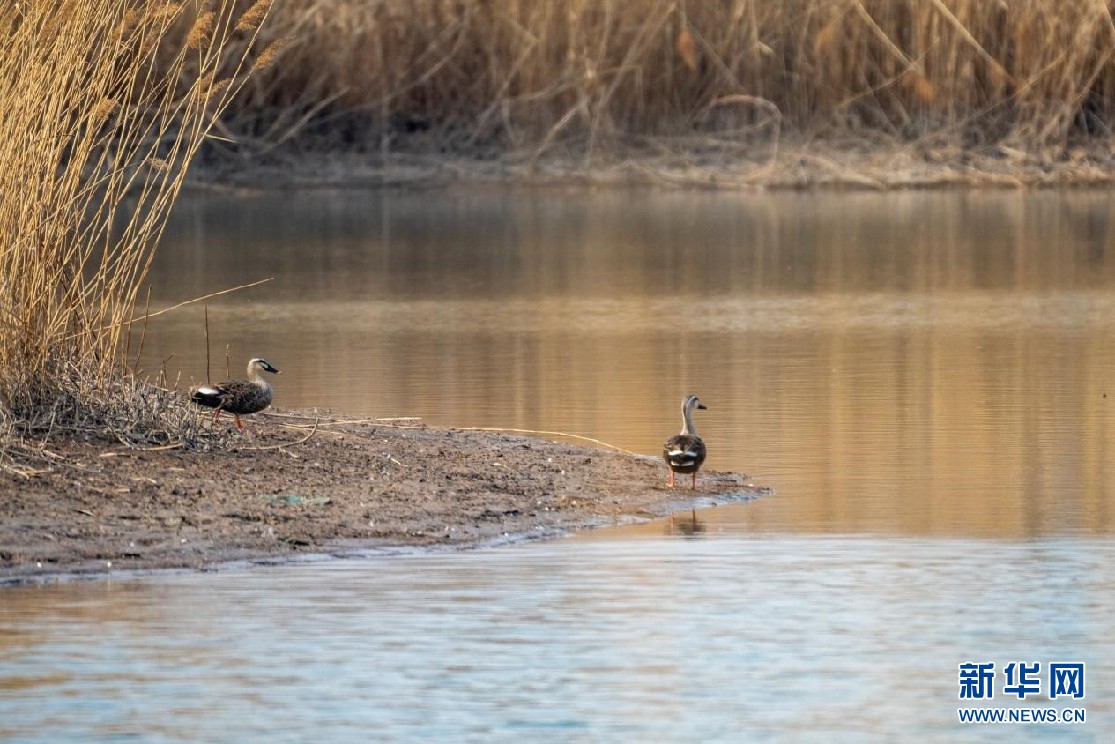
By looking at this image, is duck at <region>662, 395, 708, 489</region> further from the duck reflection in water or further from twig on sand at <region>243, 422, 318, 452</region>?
twig on sand at <region>243, 422, 318, 452</region>

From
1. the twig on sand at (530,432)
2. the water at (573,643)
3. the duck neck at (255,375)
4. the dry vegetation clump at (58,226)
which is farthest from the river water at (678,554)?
the dry vegetation clump at (58,226)

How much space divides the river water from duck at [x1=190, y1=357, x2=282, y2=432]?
6.36 ft

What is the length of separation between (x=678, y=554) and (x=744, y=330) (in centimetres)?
904

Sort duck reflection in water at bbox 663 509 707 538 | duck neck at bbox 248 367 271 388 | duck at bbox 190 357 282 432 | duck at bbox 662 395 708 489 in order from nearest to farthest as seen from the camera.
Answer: duck reflection in water at bbox 663 509 707 538 → duck at bbox 662 395 708 489 → duck at bbox 190 357 282 432 → duck neck at bbox 248 367 271 388

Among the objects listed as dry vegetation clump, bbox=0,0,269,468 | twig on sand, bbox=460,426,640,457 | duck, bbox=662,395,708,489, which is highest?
dry vegetation clump, bbox=0,0,269,468

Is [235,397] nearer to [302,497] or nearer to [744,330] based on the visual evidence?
[302,497]

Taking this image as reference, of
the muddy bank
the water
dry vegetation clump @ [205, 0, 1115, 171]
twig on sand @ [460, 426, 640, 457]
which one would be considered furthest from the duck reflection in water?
dry vegetation clump @ [205, 0, 1115, 171]

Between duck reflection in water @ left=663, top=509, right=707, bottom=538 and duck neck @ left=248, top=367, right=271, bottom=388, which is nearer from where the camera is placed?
duck reflection in water @ left=663, top=509, right=707, bottom=538

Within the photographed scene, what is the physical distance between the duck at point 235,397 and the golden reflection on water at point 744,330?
188cm

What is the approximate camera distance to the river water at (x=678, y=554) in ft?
23.3

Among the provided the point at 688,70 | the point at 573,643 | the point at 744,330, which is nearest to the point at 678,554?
the point at 573,643

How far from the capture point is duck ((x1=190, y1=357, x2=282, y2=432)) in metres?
11.0

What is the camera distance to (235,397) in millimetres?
11062

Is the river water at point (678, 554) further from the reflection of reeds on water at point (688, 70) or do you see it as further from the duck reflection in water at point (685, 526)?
the reflection of reeds on water at point (688, 70)
